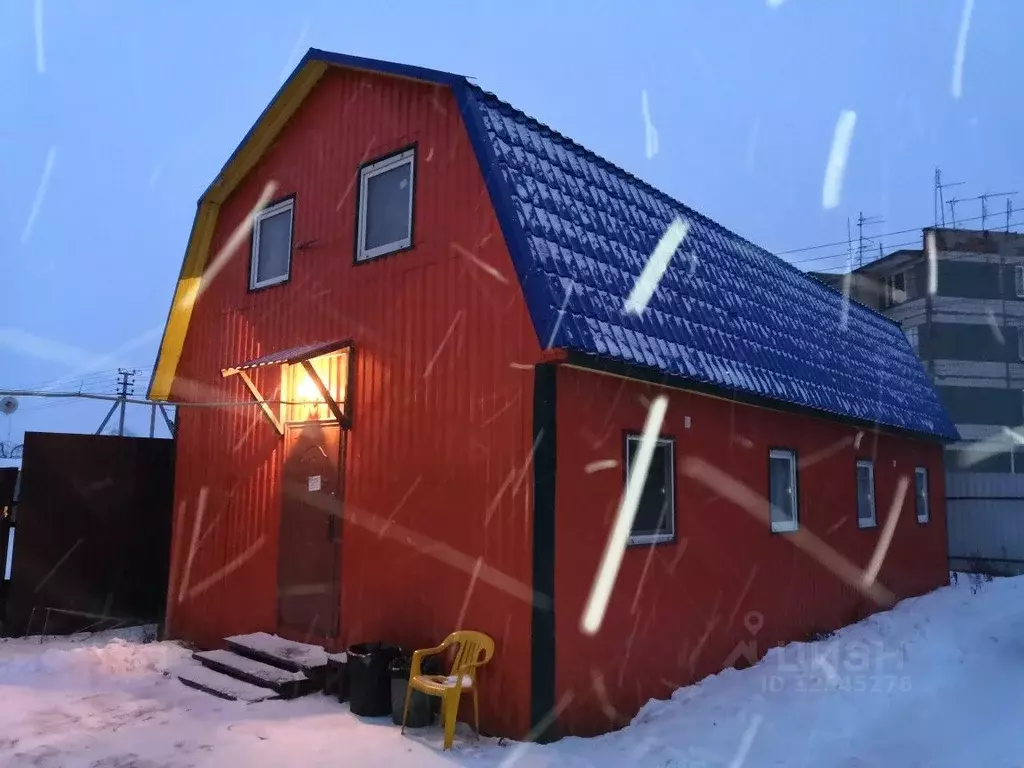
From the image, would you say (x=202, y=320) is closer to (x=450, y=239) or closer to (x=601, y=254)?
(x=450, y=239)

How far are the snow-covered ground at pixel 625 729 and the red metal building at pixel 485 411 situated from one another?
488 millimetres

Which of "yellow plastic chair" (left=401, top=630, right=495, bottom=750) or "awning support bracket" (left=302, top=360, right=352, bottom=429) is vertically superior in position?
"awning support bracket" (left=302, top=360, right=352, bottom=429)

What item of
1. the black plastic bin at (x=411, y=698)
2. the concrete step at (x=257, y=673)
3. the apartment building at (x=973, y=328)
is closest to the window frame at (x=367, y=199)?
the black plastic bin at (x=411, y=698)

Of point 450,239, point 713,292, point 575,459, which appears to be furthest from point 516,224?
point 713,292

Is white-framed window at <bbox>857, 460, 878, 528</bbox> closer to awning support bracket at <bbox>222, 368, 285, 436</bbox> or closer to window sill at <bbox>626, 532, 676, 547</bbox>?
window sill at <bbox>626, 532, 676, 547</bbox>

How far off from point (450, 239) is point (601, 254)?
1.44m

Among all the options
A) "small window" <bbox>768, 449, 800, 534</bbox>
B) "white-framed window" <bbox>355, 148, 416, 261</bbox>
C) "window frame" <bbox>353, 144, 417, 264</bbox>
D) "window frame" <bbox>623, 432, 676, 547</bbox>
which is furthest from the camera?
"small window" <bbox>768, 449, 800, 534</bbox>

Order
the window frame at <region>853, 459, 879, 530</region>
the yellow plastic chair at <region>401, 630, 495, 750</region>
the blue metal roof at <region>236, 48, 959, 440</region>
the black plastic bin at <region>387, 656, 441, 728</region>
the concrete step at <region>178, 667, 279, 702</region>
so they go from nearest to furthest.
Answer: the yellow plastic chair at <region>401, 630, 495, 750</region>
the black plastic bin at <region>387, 656, 441, 728</region>
the blue metal roof at <region>236, 48, 959, 440</region>
the concrete step at <region>178, 667, 279, 702</region>
the window frame at <region>853, 459, 879, 530</region>

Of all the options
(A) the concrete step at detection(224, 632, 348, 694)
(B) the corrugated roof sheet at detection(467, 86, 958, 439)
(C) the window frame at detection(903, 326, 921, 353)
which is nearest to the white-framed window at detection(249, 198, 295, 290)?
(B) the corrugated roof sheet at detection(467, 86, 958, 439)

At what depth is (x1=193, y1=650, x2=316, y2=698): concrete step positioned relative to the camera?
7.03 metres

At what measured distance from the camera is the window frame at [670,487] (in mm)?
7137

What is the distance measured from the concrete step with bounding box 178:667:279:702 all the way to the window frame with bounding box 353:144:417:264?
4.27 m

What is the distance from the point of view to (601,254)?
750cm

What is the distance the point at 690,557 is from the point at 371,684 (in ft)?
10.8
